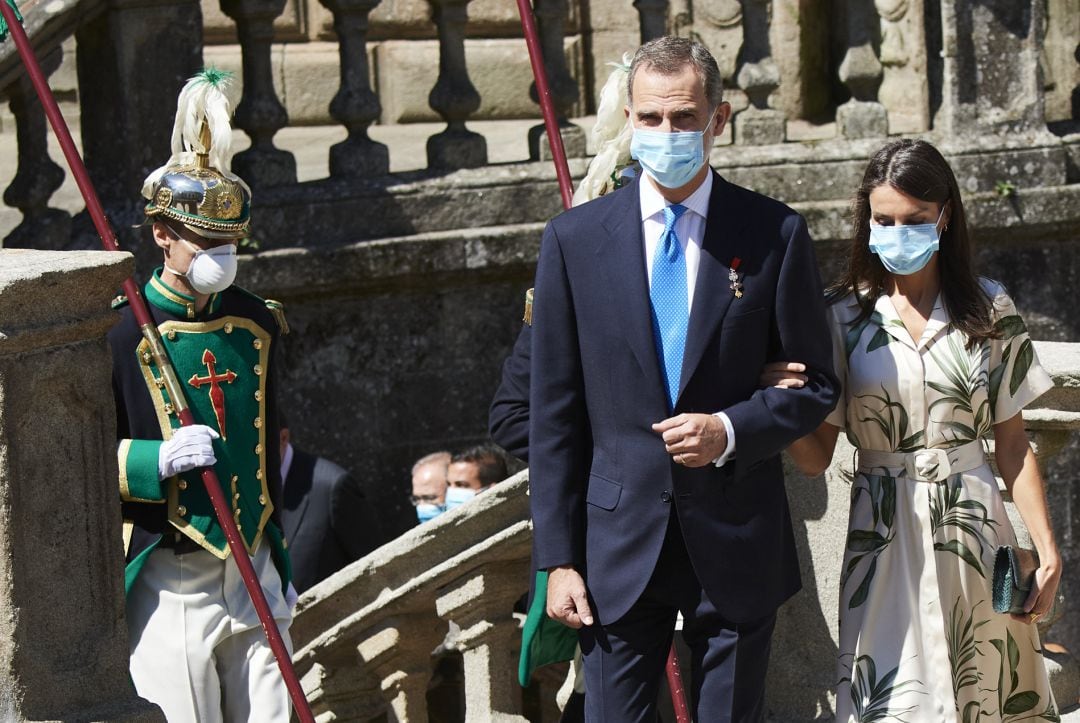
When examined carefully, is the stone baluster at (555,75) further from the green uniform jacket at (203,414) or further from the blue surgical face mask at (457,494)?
the green uniform jacket at (203,414)

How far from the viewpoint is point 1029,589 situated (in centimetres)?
404

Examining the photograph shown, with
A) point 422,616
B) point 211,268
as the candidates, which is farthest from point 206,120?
point 422,616

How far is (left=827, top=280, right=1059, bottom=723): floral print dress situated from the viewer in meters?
4.04

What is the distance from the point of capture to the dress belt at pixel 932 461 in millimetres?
4047

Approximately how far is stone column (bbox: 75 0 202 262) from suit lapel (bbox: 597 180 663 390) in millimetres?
3006

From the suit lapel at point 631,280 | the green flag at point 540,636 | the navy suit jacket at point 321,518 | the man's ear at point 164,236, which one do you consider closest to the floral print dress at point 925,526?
the suit lapel at point 631,280

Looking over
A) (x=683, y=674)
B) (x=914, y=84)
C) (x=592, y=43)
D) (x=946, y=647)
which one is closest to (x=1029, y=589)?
(x=946, y=647)

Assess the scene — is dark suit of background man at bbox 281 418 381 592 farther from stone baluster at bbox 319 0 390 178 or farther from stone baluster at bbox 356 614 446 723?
stone baluster at bbox 319 0 390 178

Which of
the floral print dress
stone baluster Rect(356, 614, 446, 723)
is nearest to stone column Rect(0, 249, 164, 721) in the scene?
the floral print dress

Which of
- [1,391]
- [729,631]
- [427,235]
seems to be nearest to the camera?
[1,391]

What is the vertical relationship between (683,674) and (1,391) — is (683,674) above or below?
below

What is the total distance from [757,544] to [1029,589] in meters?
0.58

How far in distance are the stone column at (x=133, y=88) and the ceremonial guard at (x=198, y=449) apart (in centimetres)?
164

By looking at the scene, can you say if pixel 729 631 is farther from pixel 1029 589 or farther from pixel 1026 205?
pixel 1026 205
